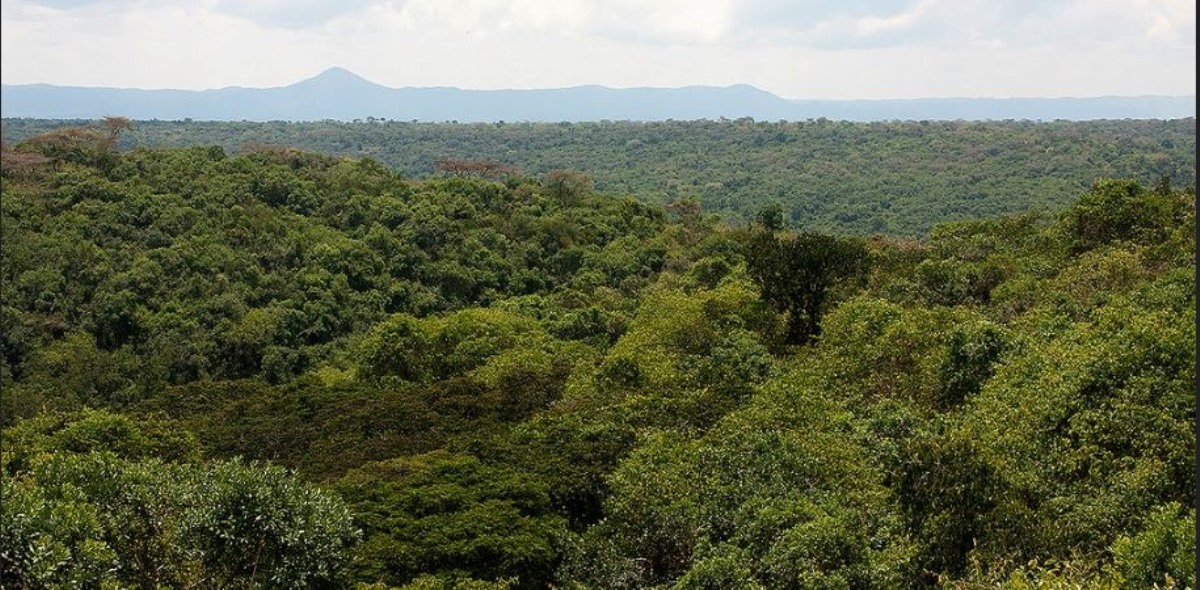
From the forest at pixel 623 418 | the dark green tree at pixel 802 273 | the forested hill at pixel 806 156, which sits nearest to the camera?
the forest at pixel 623 418

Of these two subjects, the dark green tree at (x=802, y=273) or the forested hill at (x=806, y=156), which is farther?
the forested hill at (x=806, y=156)

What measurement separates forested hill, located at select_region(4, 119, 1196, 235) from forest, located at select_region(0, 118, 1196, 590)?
37.4 m

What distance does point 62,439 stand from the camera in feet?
56.4

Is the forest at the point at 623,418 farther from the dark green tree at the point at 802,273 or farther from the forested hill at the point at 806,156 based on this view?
the forested hill at the point at 806,156

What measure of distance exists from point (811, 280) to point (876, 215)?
62921 mm

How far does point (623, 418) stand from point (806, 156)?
107 metres

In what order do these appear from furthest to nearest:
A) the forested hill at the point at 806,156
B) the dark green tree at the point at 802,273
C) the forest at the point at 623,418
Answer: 1. the forested hill at the point at 806,156
2. the dark green tree at the point at 802,273
3. the forest at the point at 623,418

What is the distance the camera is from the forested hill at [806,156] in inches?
Result: 3406

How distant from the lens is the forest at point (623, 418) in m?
10.7

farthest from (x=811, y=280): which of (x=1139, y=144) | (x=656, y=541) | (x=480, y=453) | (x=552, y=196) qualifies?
(x=1139, y=144)

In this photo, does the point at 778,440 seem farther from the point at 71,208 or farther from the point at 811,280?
the point at 71,208

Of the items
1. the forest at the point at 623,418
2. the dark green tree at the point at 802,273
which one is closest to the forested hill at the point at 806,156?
the forest at the point at 623,418

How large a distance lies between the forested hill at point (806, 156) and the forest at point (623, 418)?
37448 millimetres

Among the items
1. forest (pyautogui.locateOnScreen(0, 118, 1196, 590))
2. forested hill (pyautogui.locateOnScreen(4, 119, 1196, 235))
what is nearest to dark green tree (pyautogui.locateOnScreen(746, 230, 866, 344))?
forest (pyautogui.locateOnScreen(0, 118, 1196, 590))
